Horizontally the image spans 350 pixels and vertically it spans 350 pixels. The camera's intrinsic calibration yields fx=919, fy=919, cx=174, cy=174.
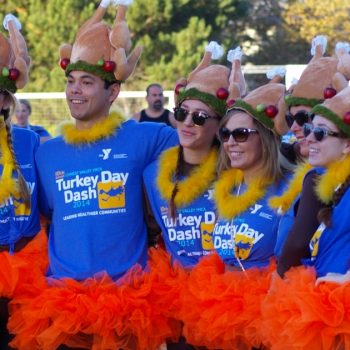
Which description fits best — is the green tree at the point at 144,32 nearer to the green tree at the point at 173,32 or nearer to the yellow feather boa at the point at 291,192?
the green tree at the point at 173,32

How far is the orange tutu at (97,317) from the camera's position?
5117 mm

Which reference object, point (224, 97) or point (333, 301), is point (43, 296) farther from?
point (333, 301)

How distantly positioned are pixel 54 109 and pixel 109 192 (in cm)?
1271

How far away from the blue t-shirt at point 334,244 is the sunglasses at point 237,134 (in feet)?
3.15

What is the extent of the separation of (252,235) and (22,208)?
1494mm


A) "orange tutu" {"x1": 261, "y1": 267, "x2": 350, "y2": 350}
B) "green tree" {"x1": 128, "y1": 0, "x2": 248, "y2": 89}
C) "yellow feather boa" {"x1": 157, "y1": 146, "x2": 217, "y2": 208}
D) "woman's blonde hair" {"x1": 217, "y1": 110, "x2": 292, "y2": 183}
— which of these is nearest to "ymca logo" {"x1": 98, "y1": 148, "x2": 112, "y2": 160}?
"yellow feather boa" {"x1": 157, "y1": 146, "x2": 217, "y2": 208}

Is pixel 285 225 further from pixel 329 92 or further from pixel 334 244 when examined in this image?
pixel 329 92

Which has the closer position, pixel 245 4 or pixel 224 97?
pixel 224 97

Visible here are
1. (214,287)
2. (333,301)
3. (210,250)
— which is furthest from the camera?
(210,250)

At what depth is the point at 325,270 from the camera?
14.0 ft

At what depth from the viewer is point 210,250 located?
206 inches

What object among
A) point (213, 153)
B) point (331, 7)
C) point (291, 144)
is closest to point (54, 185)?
point (213, 153)

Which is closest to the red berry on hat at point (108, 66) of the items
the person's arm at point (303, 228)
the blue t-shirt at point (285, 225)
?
the blue t-shirt at point (285, 225)

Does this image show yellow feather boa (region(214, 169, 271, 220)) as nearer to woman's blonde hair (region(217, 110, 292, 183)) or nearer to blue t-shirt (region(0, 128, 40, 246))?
woman's blonde hair (region(217, 110, 292, 183))
